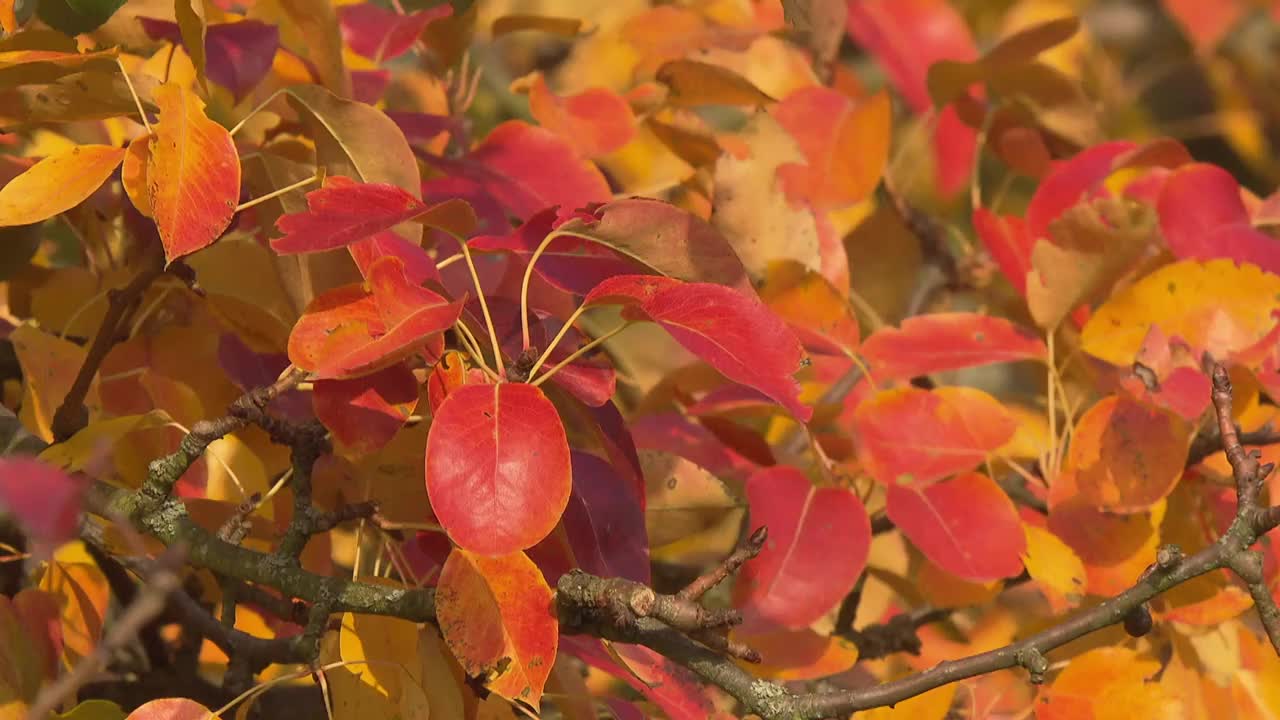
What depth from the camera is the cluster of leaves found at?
0.54 meters

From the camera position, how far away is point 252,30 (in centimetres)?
70

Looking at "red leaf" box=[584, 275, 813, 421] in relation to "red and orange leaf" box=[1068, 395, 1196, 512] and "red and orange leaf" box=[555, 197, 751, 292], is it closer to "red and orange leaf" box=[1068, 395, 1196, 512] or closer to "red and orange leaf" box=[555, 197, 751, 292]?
"red and orange leaf" box=[555, 197, 751, 292]

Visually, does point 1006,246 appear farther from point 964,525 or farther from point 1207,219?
point 964,525

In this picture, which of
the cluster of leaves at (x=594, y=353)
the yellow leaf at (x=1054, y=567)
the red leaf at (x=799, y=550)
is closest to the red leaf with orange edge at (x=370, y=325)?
the cluster of leaves at (x=594, y=353)

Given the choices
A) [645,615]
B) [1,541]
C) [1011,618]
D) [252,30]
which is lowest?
[1011,618]

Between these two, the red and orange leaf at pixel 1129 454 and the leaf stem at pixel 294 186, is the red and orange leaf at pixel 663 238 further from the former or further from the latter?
the red and orange leaf at pixel 1129 454

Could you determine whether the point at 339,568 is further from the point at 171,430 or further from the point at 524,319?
the point at 524,319

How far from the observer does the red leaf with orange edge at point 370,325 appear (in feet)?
1.66

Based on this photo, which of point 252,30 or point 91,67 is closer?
point 91,67

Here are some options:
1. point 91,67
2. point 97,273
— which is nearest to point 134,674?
point 97,273

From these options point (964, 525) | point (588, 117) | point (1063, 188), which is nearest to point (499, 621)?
point (964, 525)

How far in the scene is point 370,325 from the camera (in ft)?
1.71

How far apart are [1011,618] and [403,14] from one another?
1.77ft

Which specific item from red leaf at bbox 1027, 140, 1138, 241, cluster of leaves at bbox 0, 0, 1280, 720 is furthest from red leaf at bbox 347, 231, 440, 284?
red leaf at bbox 1027, 140, 1138, 241
